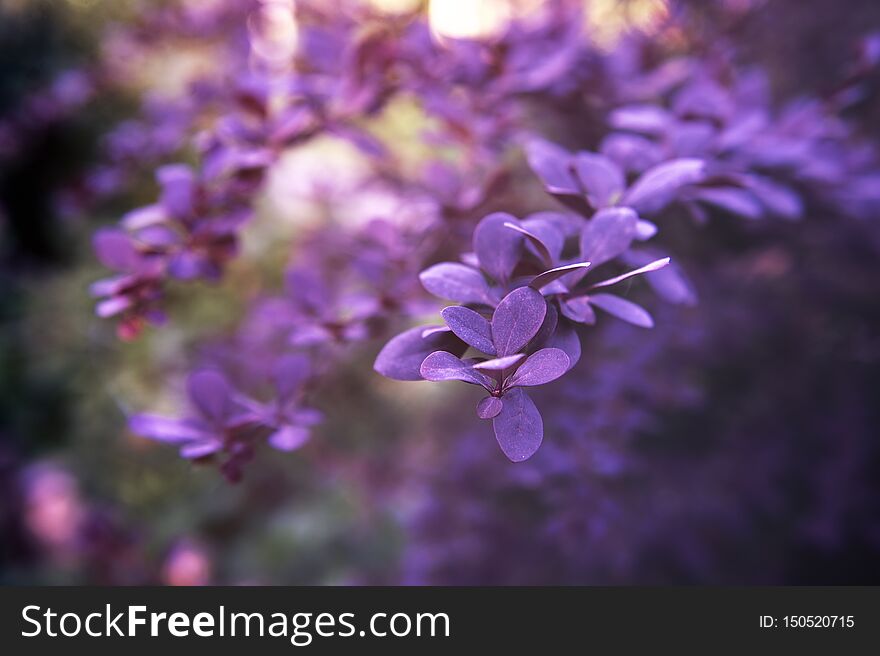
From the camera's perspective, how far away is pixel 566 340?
1.64 ft

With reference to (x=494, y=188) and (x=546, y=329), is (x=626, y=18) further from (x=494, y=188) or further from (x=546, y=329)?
(x=546, y=329)

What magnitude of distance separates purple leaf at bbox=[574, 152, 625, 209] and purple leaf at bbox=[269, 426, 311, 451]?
381mm

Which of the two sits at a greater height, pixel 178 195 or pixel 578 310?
pixel 178 195

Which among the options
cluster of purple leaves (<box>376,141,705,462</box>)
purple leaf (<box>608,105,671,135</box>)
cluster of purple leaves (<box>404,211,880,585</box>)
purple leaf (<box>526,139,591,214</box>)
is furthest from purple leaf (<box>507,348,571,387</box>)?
cluster of purple leaves (<box>404,211,880,585</box>)

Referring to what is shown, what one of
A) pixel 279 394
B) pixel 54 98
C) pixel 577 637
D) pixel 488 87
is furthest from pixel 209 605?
pixel 54 98

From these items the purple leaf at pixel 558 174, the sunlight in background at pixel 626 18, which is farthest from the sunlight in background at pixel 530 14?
the purple leaf at pixel 558 174

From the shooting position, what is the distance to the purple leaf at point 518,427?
1.45ft

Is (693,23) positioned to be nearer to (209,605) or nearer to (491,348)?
(491,348)

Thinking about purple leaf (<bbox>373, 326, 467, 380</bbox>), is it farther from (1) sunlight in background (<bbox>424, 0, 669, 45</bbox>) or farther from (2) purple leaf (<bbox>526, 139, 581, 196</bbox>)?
(1) sunlight in background (<bbox>424, 0, 669, 45</bbox>)

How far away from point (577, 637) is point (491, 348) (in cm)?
64

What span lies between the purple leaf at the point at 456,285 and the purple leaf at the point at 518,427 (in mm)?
95

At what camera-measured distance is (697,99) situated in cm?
79

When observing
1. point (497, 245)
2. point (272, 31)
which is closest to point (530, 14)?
point (272, 31)

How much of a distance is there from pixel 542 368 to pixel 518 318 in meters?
0.04
